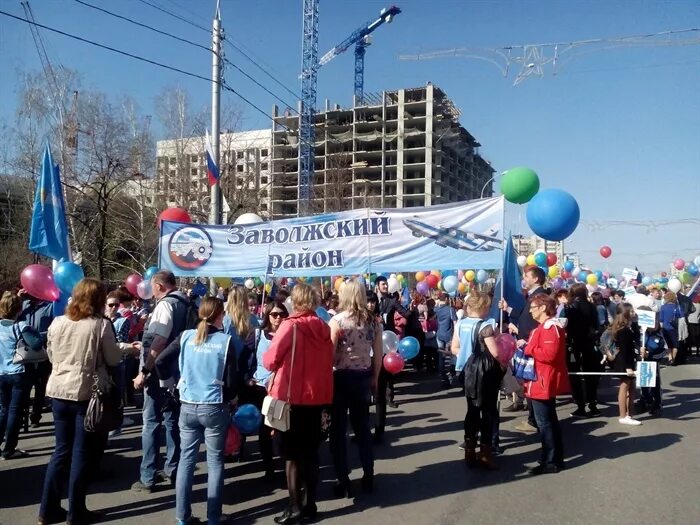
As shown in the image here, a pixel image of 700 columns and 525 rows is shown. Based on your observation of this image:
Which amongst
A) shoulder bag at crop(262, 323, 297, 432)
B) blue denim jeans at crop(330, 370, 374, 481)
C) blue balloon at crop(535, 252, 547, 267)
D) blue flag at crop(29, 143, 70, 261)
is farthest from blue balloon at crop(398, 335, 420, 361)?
blue balloon at crop(535, 252, 547, 267)

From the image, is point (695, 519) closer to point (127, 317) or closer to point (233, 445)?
point (233, 445)

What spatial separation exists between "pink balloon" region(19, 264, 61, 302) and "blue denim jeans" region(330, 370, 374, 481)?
4.05 meters

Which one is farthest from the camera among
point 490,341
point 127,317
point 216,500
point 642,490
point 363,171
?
point 363,171

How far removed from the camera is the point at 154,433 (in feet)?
15.2

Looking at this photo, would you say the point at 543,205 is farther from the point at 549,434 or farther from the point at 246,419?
the point at 246,419

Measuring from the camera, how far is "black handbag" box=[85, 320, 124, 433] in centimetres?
375

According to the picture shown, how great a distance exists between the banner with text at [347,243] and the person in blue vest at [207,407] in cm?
286

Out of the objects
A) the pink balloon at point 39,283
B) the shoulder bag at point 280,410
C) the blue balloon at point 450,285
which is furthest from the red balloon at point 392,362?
the blue balloon at point 450,285

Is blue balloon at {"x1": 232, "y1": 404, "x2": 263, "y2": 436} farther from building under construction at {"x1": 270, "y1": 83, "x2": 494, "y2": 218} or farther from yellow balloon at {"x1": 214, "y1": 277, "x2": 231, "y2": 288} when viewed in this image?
building under construction at {"x1": 270, "y1": 83, "x2": 494, "y2": 218}

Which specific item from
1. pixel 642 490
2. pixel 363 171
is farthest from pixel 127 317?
pixel 363 171

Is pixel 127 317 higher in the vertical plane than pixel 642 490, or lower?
higher

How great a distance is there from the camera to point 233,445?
4.15m

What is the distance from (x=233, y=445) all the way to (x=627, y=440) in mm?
4701

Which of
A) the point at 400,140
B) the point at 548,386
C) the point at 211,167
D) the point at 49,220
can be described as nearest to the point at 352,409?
the point at 548,386
